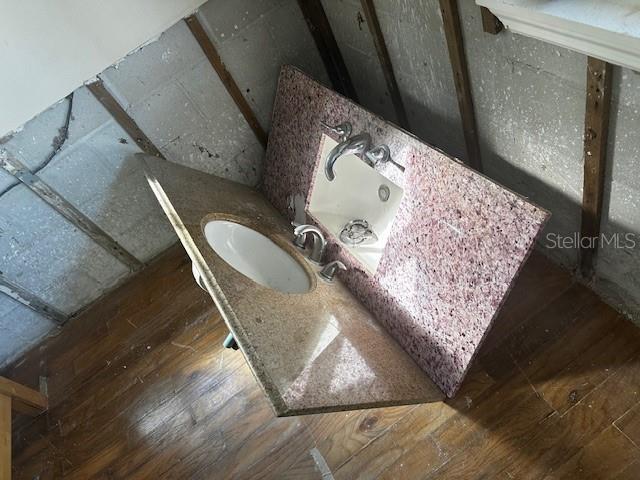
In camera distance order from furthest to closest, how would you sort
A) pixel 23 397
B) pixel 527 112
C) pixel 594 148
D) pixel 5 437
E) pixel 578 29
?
1. pixel 23 397
2. pixel 5 437
3. pixel 527 112
4. pixel 594 148
5. pixel 578 29

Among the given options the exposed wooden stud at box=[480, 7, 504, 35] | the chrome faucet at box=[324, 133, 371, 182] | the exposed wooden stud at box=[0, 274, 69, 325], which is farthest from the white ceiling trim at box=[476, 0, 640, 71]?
the exposed wooden stud at box=[0, 274, 69, 325]

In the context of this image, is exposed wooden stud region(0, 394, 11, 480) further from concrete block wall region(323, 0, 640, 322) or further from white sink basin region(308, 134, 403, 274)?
concrete block wall region(323, 0, 640, 322)

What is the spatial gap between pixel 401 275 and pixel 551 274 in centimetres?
59

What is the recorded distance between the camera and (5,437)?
6.75ft

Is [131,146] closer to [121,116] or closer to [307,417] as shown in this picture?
[121,116]

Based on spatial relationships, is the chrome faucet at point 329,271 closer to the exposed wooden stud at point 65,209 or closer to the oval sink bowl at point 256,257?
the oval sink bowl at point 256,257

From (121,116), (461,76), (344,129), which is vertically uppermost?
(121,116)

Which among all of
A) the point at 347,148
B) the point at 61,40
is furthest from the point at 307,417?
the point at 61,40

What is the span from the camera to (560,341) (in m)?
1.78

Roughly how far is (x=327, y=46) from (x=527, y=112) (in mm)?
1078

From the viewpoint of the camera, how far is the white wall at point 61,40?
1704 mm

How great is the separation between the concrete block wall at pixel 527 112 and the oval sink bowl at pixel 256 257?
0.74 m

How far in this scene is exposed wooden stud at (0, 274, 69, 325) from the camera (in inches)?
88.6

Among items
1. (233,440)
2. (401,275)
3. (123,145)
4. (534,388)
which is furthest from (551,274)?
(123,145)
